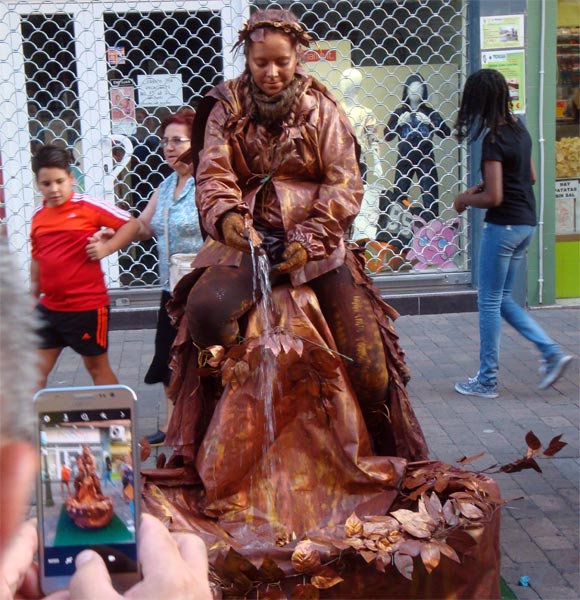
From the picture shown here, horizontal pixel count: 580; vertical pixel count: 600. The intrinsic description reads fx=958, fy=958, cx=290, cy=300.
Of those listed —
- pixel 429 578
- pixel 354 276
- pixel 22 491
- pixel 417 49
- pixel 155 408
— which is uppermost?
pixel 417 49

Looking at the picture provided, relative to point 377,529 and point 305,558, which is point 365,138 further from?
point 305,558

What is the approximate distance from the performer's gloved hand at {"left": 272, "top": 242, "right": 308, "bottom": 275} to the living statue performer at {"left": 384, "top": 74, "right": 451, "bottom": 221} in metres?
5.05

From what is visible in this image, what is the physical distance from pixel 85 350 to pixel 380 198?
154 inches

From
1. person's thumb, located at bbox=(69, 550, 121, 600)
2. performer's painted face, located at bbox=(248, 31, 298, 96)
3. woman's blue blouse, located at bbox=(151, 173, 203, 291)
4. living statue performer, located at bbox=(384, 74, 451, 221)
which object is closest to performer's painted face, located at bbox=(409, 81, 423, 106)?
living statue performer, located at bbox=(384, 74, 451, 221)

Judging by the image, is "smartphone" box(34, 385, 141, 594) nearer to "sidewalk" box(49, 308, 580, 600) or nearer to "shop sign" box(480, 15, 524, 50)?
"sidewalk" box(49, 308, 580, 600)

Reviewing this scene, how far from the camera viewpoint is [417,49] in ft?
26.1

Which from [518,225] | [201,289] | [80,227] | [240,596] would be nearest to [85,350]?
[80,227]

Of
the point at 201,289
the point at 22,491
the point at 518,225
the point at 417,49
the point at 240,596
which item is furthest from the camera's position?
the point at 417,49

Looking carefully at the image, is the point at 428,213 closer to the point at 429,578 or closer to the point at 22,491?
the point at 429,578

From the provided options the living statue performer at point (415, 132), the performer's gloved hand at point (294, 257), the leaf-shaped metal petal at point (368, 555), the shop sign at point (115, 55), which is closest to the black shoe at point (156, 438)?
the performer's gloved hand at point (294, 257)

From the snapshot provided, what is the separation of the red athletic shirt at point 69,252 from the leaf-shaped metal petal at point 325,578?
2.26 meters

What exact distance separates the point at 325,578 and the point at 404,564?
239 mm

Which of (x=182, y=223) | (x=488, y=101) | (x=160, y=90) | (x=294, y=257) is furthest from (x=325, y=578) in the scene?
(x=160, y=90)

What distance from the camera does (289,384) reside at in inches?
124
